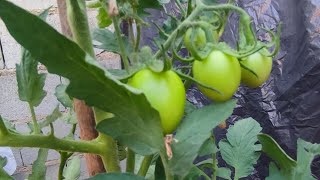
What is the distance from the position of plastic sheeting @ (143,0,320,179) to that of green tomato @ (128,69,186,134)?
91cm

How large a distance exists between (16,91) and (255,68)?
4.11 ft

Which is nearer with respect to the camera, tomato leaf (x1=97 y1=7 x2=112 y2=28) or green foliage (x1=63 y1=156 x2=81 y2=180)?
tomato leaf (x1=97 y1=7 x2=112 y2=28)

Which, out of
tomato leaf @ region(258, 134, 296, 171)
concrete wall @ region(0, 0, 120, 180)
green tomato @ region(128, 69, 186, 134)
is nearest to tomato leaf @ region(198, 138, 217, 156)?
tomato leaf @ region(258, 134, 296, 171)

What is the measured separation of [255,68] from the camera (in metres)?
0.41

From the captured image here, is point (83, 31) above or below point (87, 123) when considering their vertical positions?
above

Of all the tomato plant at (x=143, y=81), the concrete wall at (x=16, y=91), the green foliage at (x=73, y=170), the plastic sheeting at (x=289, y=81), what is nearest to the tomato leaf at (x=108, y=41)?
the tomato plant at (x=143, y=81)

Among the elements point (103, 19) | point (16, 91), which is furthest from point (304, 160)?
point (16, 91)

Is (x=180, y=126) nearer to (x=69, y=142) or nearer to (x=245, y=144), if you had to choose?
(x=69, y=142)

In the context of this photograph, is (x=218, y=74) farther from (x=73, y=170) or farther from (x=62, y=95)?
(x=73, y=170)

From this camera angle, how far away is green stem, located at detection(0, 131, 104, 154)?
0.39m

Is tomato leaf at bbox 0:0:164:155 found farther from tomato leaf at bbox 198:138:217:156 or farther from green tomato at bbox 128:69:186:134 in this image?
tomato leaf at bbox 198:138:217:156

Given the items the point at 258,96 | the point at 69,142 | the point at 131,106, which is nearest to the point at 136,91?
the point at 131,106

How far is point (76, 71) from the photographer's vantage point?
0.31m

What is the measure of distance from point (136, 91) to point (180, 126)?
79 millimetres
